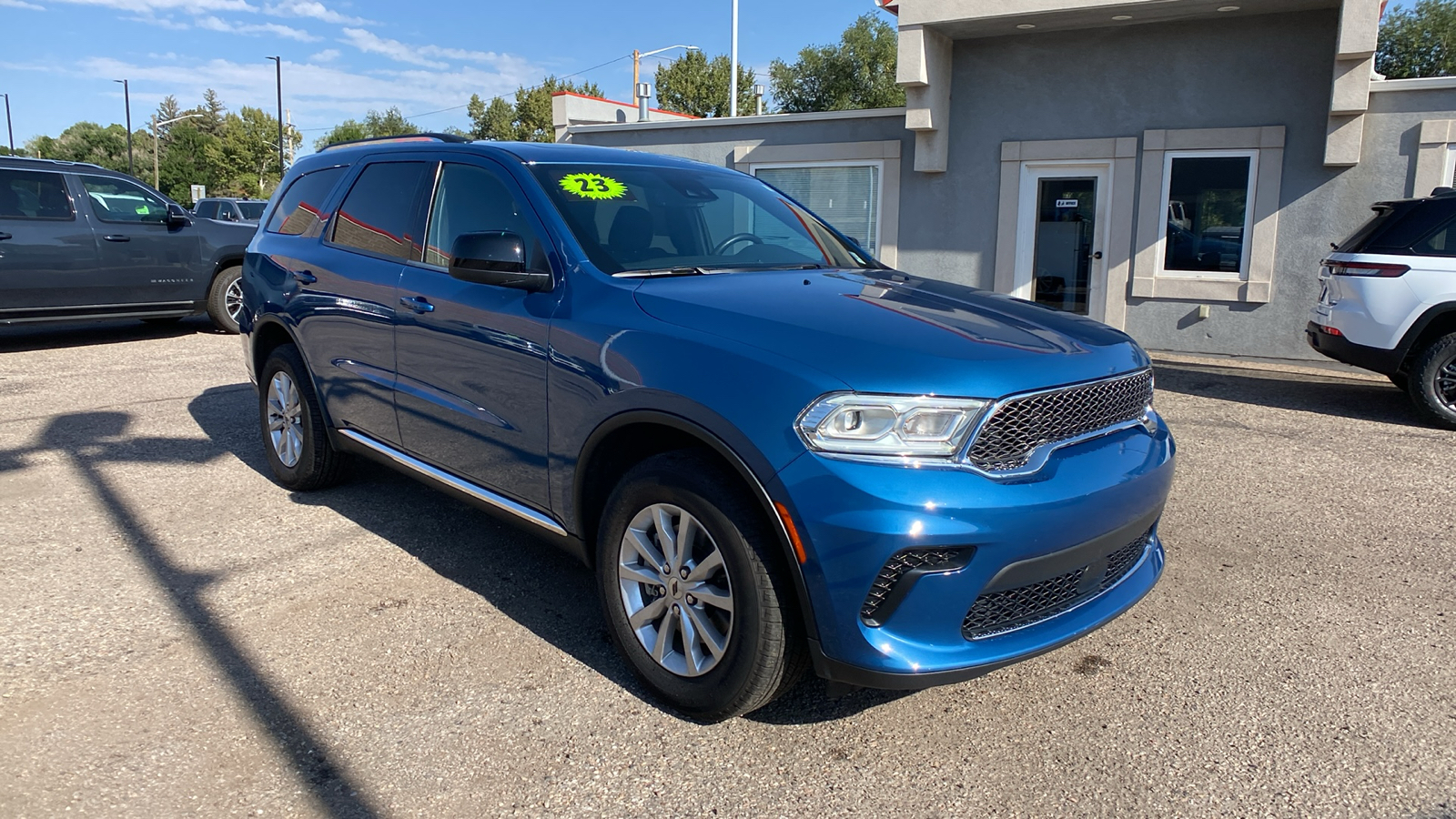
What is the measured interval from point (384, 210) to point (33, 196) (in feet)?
28.1

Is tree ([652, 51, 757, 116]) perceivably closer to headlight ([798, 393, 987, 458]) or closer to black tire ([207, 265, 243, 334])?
black tire ([207, 265, 243, 334])

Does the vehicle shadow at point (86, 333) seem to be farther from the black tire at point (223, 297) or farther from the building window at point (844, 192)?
the building window at point (844, 192)

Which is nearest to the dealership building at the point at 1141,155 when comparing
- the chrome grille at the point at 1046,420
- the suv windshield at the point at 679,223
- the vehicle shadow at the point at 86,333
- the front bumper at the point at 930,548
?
the suv windshield at the point at 679,223

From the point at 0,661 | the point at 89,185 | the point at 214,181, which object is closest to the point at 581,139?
the point at 89,185

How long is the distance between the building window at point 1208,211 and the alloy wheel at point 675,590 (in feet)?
33.0

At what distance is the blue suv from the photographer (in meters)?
2.61

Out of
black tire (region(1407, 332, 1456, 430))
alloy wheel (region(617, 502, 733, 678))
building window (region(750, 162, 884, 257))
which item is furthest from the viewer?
building window (region(750, 162, 884, 257))

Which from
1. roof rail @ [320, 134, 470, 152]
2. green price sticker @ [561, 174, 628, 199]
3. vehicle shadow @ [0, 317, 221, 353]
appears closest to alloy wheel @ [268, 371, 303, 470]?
roof rail @ [320, 134, 470, 152]

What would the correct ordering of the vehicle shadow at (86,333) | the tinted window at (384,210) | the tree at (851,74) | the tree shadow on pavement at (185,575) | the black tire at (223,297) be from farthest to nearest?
the tree at (851,74)
the black tire at (223,297)
the vehicle shadow at (86,333)
the tinted window at (384,210)
the tree shadow on pavement at (185,575)

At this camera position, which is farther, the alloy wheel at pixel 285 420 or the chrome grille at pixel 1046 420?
the alloy wheel at pixel 285 420

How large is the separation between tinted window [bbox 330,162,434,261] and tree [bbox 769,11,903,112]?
43264 millimetres

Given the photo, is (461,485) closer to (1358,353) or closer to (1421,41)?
(1358,353)

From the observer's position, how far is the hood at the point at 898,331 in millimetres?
2686

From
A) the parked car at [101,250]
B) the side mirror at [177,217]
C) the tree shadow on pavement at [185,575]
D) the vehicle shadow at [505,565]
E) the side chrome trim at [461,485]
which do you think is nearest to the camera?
the tree shadow on pavement at [185,575]
